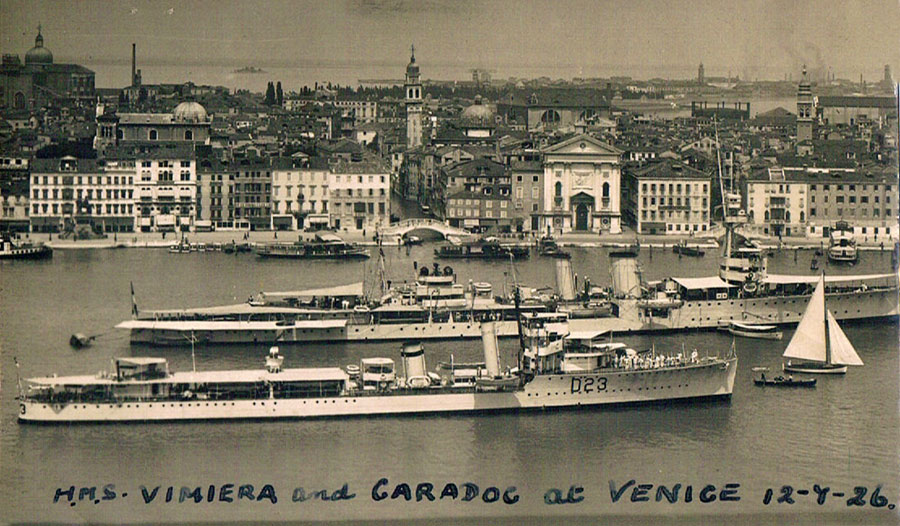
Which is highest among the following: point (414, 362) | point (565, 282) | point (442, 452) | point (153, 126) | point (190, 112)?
point (190, 112)

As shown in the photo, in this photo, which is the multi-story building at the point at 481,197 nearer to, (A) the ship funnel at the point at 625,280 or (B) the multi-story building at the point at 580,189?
(B) the multi-story building at the point at 580,189

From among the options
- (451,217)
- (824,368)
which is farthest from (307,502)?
(451,217)

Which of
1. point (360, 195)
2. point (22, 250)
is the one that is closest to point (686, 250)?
point (360, 195)

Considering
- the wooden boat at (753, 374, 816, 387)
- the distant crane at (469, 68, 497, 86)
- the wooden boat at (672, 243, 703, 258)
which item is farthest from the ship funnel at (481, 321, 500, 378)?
the wooden boat at (672, 243, 703, 258)

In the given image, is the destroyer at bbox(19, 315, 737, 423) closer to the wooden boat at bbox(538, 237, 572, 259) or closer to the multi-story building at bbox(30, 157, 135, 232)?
the wooden boat at bbox(538, 237, 572, 259)

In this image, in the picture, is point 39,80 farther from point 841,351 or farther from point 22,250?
point 841,351

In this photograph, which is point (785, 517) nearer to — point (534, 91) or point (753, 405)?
point (753, 405)

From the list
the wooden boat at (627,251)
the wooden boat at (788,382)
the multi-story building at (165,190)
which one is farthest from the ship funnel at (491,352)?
the multi-story building at (165,190)

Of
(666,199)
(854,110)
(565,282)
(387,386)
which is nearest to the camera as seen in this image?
(387,386)
